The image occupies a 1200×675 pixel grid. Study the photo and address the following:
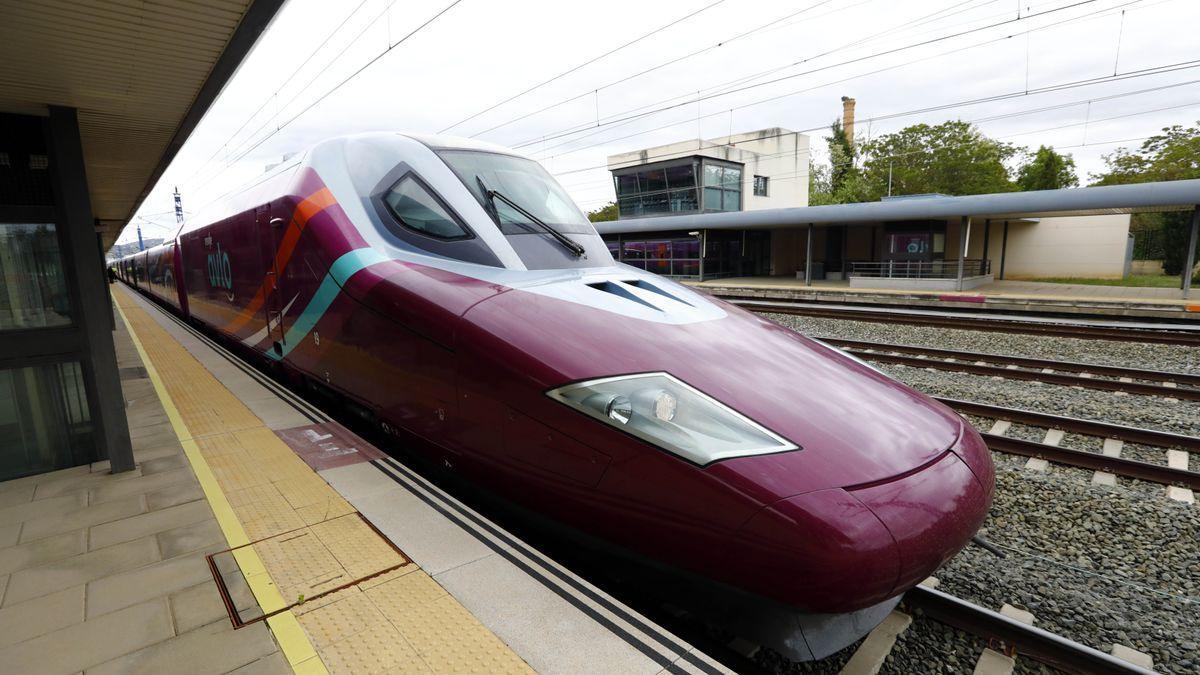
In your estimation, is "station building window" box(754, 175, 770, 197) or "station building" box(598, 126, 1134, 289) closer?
"station building" box(598, 126, 1134, 289)

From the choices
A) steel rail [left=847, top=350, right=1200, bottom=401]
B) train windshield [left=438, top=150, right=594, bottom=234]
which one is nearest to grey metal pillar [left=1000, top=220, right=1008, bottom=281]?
steel rail [left=847, top=350, right=1200, bottom=401]

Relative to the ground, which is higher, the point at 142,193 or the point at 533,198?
the point at 142,193

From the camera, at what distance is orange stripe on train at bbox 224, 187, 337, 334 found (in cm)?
476

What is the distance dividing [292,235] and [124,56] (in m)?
1.92

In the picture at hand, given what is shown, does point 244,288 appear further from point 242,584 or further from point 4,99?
point 242,584

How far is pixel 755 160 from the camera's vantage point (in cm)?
4059

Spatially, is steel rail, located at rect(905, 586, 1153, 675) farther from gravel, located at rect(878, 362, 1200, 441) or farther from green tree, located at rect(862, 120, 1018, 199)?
green tree, located at rect(862, 120, 1018, 199)

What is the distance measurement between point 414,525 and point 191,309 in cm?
1024

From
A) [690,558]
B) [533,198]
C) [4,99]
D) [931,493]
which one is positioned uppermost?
[4,99]

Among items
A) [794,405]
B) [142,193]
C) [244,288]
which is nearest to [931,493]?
[794,405]

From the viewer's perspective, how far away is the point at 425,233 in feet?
13.6

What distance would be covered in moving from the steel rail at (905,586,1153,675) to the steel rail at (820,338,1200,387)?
7.30 metres

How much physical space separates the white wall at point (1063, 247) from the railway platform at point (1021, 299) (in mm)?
5642

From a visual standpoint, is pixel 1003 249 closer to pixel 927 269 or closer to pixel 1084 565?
pixel 927 269
